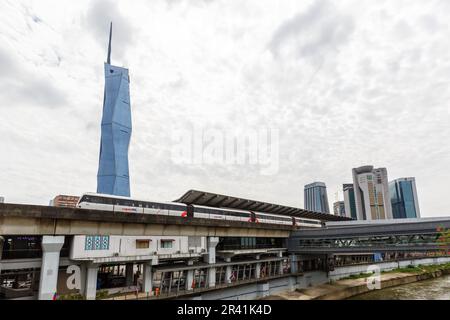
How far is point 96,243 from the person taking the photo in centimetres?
2541

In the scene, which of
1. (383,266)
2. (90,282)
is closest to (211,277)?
(90,282)

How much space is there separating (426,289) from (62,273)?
205ft

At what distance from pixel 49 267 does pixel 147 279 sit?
981 centimetres

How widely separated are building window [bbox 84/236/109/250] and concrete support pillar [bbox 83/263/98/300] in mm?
1536

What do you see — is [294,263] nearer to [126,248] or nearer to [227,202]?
[227,202]

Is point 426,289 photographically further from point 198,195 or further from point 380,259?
point 198,195

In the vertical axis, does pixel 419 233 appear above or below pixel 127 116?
below

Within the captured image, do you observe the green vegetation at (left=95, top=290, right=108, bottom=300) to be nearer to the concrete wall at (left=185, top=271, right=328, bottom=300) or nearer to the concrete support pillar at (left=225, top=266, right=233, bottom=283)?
the concrete wall at (left=185, top=271, right=328, bottom=300)

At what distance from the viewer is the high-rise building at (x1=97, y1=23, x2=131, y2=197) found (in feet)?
267

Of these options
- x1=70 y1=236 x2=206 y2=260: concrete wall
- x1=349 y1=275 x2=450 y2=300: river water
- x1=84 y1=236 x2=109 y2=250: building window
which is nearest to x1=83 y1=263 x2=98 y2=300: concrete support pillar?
x1=70 y1=236 x2=206 y2=260: concrete wall

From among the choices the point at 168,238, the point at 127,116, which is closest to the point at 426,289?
the point at 168,238

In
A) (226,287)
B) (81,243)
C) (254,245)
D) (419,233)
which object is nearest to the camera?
(81,243)

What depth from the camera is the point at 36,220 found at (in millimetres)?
22500
